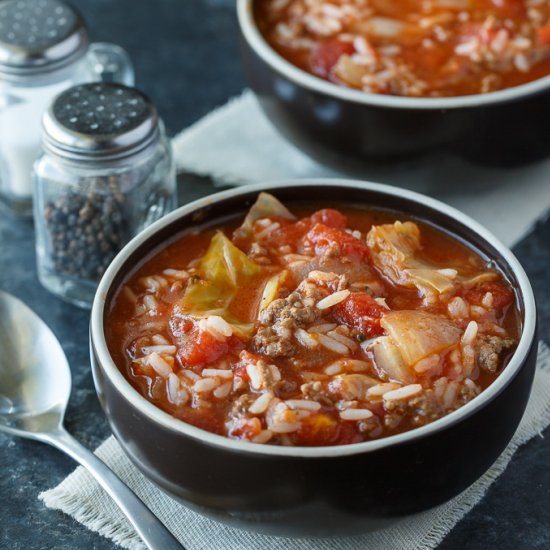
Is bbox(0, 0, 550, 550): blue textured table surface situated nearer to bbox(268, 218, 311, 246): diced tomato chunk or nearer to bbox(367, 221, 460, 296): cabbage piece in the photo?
bbox(367, 221, 460, 296): cabbage piece

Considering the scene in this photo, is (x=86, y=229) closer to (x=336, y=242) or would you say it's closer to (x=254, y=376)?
(x=336, y=242)

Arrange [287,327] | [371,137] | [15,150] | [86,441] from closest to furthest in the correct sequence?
[287,327] → [86,441] → [371,137] → [15,150]

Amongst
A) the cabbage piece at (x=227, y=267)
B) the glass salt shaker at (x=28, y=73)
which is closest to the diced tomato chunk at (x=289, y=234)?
the cabbage piece at (x=227, y=267)

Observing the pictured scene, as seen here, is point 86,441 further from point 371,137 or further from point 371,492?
point 371,137

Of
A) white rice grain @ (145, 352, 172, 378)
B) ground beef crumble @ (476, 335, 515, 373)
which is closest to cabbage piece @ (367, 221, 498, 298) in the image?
ground beef crumble @ (476, 335, 515, 373)

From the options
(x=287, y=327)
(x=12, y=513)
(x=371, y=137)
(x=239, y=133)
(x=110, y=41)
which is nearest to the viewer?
(x=287, y=327)

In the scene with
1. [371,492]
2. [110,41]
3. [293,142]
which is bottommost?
[110,41]

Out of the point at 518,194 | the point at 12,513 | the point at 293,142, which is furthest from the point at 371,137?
the point at 12,513
